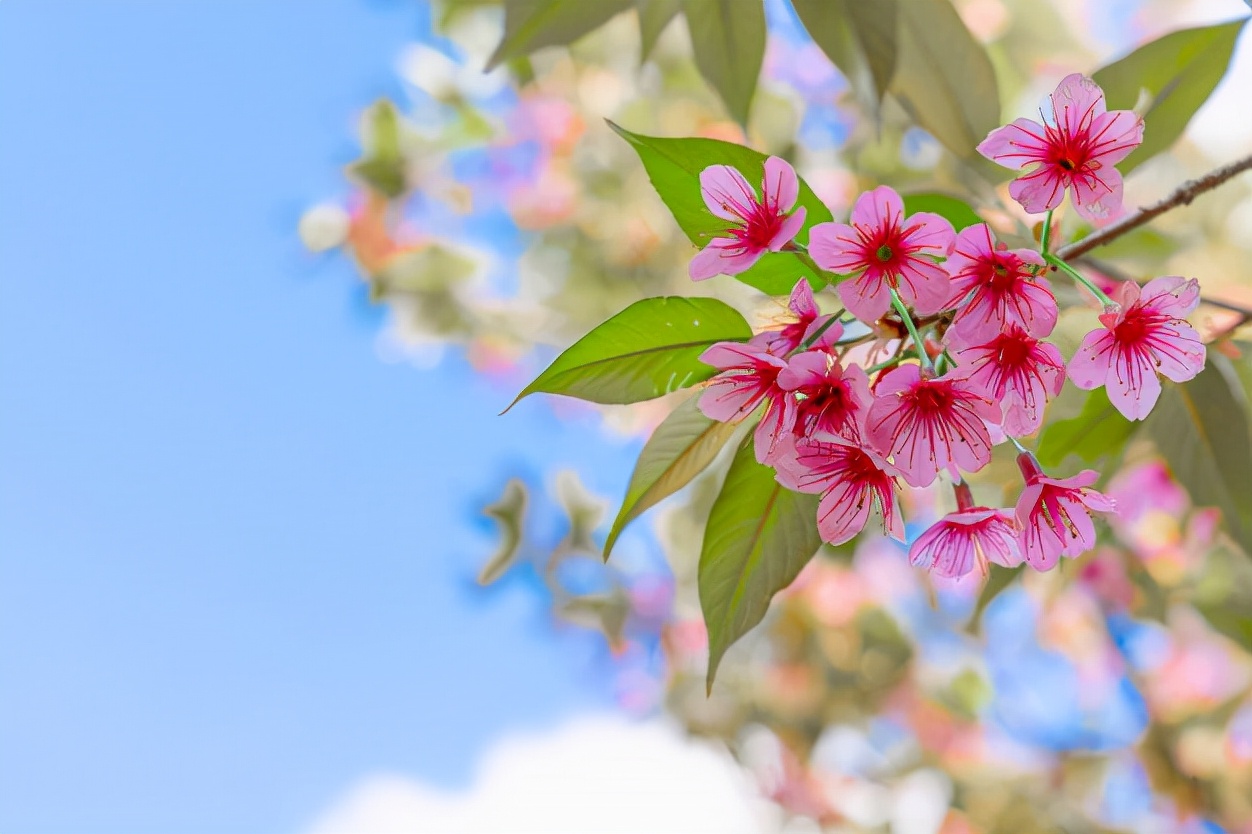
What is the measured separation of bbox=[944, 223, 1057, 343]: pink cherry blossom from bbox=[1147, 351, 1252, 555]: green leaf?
0.24 m

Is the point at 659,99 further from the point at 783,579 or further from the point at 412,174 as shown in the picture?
the point at 783,579

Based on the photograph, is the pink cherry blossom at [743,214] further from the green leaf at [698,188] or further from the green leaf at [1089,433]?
the green leaf at [1089,433]

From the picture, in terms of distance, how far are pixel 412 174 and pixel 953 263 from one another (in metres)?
1.83

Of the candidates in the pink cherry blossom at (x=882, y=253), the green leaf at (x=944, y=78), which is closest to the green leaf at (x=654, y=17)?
the green leaf at (x=944, y=78)

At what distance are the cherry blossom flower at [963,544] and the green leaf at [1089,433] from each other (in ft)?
0.46

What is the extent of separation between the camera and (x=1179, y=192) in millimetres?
510

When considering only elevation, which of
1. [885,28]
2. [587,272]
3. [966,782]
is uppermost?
[587,272]

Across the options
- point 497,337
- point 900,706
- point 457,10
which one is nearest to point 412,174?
point 497,337

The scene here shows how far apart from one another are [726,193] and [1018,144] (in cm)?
14

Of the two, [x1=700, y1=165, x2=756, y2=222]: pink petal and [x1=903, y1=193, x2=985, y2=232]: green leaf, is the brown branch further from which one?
[x1=700, y1=165, x2=756, y2=222]: pink petal

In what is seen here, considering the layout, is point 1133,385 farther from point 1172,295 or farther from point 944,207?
point 944,207

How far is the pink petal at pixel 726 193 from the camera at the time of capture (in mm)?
447

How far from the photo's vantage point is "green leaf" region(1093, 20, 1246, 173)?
0.61 m

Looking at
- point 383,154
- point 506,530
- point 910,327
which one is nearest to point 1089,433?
point 910,327
